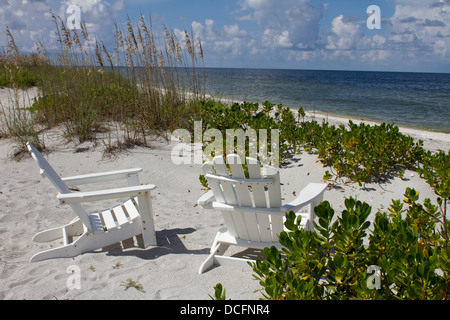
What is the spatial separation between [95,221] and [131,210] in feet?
1.10

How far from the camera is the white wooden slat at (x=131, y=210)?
299 cm

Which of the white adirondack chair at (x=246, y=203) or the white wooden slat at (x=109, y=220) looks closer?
the white adirondack chair at (x=246, y=203)

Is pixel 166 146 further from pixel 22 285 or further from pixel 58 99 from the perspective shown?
pixel 22 285

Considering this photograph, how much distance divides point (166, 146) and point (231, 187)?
3.67m

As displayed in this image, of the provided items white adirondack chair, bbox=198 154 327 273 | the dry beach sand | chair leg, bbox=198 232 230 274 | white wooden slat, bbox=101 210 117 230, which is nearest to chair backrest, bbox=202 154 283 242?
white adirondack chair, bbox=198 154 327 273

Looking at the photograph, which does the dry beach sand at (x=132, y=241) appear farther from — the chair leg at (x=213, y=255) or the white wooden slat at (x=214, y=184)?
the white wooden slat at (x=214, y=184)

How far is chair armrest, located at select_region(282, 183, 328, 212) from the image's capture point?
245 cm

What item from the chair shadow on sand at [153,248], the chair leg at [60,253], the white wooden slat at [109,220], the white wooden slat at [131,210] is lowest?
the chair shadow on sand at [153,248]

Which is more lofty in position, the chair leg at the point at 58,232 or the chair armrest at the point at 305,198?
the chair armrest at the point at 305,198

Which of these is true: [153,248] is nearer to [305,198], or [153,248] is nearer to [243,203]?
[243,203]

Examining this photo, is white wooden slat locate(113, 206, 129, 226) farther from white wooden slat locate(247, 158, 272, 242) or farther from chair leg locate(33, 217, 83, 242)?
white wooden slat locate(247, 158, 272, 242)

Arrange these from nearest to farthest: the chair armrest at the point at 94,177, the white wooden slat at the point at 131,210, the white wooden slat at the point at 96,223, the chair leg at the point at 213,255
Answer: the chair leg at the point at 213,255
the white wooden slat at the point at 96,223
the white wooden slat at the point at 131,210
the chair armrest at the point at 94,177

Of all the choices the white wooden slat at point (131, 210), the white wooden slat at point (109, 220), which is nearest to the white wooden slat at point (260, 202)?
the white wooden slat at point (131, 210)
